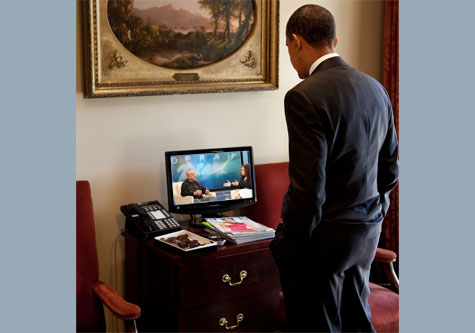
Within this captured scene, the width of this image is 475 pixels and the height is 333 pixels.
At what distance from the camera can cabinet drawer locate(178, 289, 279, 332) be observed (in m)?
2.99

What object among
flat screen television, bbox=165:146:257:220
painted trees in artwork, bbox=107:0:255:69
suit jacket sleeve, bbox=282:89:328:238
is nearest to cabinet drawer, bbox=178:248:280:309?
flat screen television, bbox=165:146:257:220

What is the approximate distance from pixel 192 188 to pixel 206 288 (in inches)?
24.7

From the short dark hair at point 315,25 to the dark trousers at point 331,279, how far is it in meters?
0.78

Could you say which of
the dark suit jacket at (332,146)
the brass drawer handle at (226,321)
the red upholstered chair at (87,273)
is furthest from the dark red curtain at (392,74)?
the red upholstered chair at (87,273)

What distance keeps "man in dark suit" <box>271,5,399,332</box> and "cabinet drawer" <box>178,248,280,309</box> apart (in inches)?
20.2

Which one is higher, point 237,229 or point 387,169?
point 387,169

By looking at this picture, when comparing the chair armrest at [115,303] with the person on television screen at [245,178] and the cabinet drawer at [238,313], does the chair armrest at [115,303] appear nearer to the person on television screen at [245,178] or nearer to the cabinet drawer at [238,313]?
the cabinet drawer at [238,313]

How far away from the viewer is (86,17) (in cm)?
308

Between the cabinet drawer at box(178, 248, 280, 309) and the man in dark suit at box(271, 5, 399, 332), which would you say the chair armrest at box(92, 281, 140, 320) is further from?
the man in dark suit at box(271, 5, 399, 332)

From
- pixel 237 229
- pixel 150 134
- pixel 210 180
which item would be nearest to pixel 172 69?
pixel 150 134

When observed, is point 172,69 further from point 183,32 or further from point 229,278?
point 229,278

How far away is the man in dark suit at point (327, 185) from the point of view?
2.31 meters

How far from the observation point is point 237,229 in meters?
3.18

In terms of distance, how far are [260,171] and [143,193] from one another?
71cm
